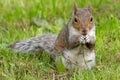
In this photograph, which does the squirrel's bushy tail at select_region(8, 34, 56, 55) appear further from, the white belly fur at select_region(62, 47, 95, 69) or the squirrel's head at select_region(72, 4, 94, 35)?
the squirrel's head at select_region(72, 4, 94, 35)

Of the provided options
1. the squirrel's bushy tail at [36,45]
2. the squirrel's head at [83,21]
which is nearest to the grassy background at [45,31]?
the squirrel's bushy tail at [36,45]

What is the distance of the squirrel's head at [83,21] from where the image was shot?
4.76 meters

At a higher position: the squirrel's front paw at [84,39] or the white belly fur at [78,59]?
the squirrel's front paw at [84,39]

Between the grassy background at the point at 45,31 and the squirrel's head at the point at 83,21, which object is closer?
the squirrel's head at the point at 83,21

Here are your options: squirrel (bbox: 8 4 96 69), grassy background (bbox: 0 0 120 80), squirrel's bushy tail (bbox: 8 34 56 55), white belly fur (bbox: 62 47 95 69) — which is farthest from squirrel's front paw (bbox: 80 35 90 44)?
squirrel's bushy tail (bbox: 8 34 56 55)

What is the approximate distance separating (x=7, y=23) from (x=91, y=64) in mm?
1972

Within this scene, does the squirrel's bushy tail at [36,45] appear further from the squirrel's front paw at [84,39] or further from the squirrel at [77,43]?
the squirrel's front paw at [84,39]

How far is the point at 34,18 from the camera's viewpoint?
6.77 metres

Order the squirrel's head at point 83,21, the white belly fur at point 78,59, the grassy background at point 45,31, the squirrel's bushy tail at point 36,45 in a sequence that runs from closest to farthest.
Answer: the squirrel's head at point 83,21
the grassy background at point 45,31
the white belly fur at point 78,59
the squirrel's bushy tail at point 36,45

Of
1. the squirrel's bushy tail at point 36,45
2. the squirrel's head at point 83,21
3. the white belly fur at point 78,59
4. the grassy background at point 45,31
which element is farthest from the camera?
the squirrel's bushy tail at point 36,45

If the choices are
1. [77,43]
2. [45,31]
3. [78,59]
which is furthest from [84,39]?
[45,31]

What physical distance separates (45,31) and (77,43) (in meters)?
1.61

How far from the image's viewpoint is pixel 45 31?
21.2 ft

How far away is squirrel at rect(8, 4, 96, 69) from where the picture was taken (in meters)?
4.80
